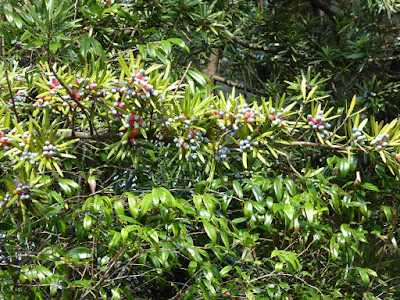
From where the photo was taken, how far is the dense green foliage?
154 cm

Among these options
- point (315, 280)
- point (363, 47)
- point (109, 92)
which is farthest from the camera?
point (363, 47)

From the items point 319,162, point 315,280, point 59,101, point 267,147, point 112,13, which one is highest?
point 112,13

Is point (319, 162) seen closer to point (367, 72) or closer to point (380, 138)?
point (367, 72)

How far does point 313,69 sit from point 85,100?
1.70 metres

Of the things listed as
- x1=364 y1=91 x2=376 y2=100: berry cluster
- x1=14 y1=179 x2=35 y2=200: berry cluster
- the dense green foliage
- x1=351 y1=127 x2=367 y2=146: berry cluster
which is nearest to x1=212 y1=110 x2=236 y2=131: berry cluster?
the dense green foliage

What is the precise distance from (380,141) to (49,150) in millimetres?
1057

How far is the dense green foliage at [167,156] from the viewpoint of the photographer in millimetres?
1540

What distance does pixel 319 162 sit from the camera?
2781 millimetres

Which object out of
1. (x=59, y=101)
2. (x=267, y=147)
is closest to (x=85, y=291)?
(x=59, y=101)

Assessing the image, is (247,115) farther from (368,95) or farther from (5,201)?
(368,95)

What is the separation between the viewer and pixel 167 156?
7.89 ft

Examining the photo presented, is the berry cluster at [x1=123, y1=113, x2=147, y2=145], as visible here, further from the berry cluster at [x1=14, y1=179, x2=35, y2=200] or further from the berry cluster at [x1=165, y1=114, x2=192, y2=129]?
the berry cluster at [x1=14, y1=179, x2=35, y2=200]

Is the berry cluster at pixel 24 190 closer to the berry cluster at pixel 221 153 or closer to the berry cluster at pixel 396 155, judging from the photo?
the berry cluster at pixel 221 153

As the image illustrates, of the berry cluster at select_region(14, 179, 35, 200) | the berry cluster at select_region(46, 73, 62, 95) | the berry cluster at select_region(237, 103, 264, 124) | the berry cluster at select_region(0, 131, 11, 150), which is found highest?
the berry cluster at select_region(46, 73, 62, 95)
